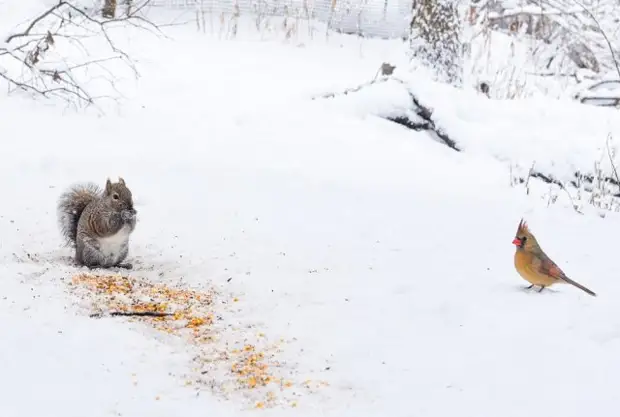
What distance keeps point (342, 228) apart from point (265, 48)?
6641 mm

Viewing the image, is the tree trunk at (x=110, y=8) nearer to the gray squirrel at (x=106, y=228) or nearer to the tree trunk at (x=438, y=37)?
the tree trunk at (x=438, y=37)

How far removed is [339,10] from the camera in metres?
15.8

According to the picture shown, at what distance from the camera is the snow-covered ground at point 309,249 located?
151 inches

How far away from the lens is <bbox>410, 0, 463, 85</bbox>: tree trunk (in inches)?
426

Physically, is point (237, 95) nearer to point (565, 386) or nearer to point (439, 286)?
point (439, 286)

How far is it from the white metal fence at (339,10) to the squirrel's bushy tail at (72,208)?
8.98m

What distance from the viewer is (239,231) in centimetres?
672

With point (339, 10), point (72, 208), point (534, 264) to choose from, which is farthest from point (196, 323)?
point (339, 10)

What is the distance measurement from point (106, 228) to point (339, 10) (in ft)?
36.4

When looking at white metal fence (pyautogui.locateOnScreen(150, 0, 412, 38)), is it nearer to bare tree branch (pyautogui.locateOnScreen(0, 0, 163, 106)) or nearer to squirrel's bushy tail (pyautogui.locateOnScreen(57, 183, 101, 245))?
bare tree branch (pyautogui.locateOnScreen(0, 0, 163, 106))

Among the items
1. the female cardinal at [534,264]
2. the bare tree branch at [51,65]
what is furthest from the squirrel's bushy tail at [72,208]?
the female cardinal at [534,264]

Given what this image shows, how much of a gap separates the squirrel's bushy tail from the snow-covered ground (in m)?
0.24

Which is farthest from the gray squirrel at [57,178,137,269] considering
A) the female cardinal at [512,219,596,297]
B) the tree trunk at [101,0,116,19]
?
the tree trunk at [101,0,116,19]

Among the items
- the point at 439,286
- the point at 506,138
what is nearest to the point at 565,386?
the point at 439,286
